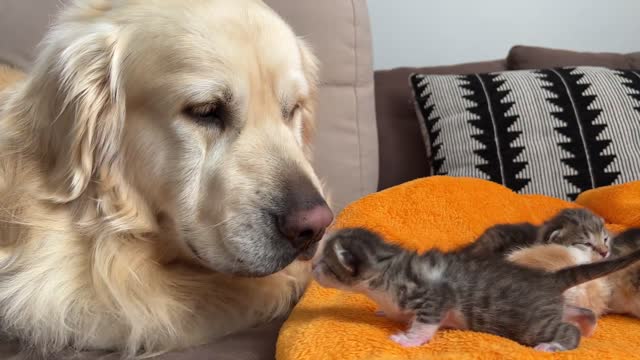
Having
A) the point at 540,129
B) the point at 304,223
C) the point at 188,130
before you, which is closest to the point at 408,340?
the point at 304,223

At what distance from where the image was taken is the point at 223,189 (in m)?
1.00

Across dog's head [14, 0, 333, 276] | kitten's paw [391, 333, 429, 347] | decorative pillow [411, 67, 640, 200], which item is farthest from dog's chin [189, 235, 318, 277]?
decorative pillow [411, 67, 640, 200]

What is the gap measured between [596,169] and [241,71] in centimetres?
112

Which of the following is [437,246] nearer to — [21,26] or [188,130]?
[188,130]

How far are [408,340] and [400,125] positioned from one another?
48.5 inches

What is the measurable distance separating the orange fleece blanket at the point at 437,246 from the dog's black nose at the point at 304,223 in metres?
0.13

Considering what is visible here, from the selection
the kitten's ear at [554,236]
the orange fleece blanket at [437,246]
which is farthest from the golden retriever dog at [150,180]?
the kitten's ear at [554,236]

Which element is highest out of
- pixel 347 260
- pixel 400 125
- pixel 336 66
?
pixel 336 66

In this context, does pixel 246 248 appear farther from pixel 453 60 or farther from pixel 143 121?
pixel 453 60

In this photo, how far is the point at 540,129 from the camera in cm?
175

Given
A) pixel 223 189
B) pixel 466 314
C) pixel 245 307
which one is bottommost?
pixel 245 307

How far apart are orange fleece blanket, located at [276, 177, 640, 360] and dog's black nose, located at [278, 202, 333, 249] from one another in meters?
0.13

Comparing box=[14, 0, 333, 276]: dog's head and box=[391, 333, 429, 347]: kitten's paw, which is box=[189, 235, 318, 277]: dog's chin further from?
box=[391, 333, 429, 347]: kitten's paw

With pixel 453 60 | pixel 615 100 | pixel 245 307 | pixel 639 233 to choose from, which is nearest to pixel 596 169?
pixel 615 100
